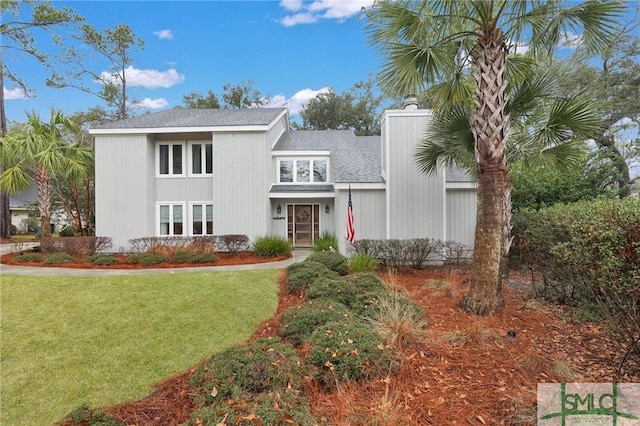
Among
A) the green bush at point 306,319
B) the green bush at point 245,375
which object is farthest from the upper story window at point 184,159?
the green bush at point 245,375

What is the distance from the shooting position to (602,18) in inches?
213

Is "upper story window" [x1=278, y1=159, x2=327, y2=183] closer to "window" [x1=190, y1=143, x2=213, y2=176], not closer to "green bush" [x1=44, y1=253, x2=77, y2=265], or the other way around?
"window" [x1=190, y1=143, x2=213, y2=176]

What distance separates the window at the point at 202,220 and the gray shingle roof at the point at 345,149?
4.47m

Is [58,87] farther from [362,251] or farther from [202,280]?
[362,251]

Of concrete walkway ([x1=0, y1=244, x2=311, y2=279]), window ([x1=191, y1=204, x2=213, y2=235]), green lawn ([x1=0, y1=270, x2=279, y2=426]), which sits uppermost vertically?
window ([x1=191, y1=204, x2=213, y2=235])

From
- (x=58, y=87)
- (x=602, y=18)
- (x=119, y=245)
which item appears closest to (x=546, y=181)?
(x=602, y=18)

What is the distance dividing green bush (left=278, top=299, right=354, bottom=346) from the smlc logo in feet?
8.47

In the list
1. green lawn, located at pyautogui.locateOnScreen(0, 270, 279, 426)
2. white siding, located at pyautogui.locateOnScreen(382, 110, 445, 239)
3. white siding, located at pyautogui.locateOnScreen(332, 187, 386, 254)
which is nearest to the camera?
green lawn, located at pyautogui.locateOnScreen(0, 270, 279, 426)

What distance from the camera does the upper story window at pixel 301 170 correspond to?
15.5m

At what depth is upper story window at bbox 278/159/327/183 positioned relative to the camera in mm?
15547

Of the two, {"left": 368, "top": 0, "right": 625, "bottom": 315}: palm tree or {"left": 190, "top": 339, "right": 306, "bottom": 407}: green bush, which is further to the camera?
{"left": 368, "top": 0, "right": 625, "bottom": 315}: palm tree

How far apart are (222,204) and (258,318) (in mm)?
8452

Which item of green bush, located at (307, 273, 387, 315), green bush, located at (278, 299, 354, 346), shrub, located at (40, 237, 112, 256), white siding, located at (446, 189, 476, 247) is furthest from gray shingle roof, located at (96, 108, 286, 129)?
green bush, located at (278, 299, 354, 346)

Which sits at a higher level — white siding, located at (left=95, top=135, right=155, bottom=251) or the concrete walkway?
white siding, located at (left=95, top=135, right=155, bottom=251)
